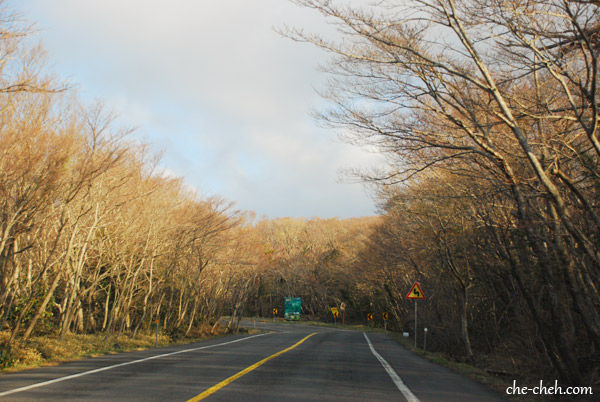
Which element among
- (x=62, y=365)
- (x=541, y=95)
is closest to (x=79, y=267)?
(x=62, y=365)

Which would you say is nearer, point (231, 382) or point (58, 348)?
point (231, 382)

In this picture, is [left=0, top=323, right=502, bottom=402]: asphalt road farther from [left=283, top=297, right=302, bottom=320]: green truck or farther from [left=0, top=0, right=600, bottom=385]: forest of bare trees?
[left=283, top=297, right=302, bottom=320]: green truck

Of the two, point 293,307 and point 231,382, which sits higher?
point 293,307

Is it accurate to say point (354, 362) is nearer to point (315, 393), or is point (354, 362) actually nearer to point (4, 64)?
point (315, 393)

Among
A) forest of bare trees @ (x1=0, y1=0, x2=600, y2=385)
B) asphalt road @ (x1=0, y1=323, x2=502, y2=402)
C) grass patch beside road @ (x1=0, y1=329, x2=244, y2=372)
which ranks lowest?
grass patch beside road @ (x1=0, y1=329, x2=244, y2=372)

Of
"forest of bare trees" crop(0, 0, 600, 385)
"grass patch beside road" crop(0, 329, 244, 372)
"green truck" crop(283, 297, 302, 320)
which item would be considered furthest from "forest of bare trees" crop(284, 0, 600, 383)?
"green truck" crop(283, 297, 302, 320)

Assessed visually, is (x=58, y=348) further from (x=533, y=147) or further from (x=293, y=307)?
(x=293, y=307)

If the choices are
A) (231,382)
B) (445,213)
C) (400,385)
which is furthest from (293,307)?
(231,382)

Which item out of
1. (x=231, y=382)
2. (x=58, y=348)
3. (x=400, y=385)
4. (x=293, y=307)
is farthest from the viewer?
(x=293, y=307)

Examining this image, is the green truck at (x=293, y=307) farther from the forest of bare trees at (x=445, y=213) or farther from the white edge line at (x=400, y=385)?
the white edge line at (x=400, y=385)

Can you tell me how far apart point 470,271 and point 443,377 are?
8145mm

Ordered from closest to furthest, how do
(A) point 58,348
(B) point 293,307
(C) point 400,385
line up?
(C) point 400,385 < (A) point 58,348 < (B) point 293,307

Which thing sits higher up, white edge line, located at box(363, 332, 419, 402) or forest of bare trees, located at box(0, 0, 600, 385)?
forest of bare trees, located at box(0, 0, 600, 385)

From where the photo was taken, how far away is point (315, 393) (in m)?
7.72
